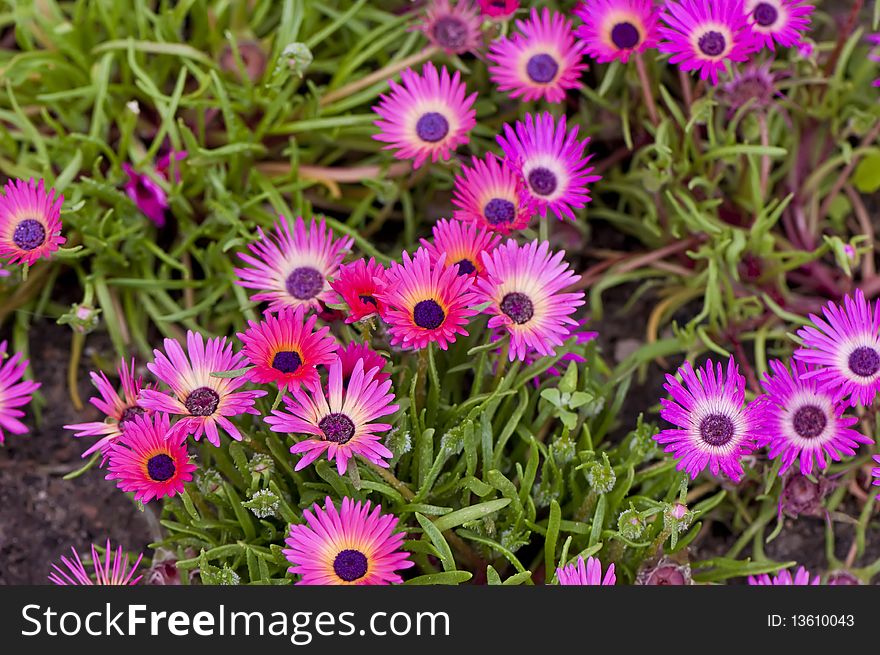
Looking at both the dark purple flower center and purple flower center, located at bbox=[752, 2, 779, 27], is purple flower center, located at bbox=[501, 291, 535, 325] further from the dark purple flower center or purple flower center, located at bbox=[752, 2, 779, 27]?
purple flower center, located at bbox=[752, 2, 779, 27]

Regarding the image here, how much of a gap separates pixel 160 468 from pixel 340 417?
27 centimetres

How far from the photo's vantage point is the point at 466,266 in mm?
1648

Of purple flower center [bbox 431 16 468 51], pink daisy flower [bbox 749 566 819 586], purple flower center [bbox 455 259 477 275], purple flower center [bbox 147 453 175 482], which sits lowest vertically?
pink daisy flower [bbox 749 566 819 586]

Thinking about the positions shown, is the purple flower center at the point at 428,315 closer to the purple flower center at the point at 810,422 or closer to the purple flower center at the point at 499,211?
the purple flower center at the point at 499,211

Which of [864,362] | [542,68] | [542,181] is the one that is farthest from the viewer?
[542,68]

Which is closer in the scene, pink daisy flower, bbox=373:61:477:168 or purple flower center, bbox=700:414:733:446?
purple flower center, bbox=700:414:733:446

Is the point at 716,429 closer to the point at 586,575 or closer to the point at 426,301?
the point at 586,575

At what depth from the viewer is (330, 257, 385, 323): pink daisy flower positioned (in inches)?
59.5

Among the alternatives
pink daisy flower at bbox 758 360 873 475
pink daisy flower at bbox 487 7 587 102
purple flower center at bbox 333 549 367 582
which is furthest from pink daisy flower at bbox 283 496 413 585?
pink daisy flower at bbox 487 7 587 102

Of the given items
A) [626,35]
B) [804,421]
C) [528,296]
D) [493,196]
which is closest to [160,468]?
[528,296]

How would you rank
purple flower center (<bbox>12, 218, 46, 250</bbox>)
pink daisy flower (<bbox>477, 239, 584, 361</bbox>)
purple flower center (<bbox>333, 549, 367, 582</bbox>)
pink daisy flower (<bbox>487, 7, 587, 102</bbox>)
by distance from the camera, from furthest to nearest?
pink daisy flower (<bbox>487, 7, 587, 102</bbox>)
purple flower center (<bbox>12, 218, 46, 250</bbox>)
pink daisy flower (<bbox>477, 239, 584, 361</bbox>)
purple flower center (<bbox>333, 549, 367, 582</bbox>)

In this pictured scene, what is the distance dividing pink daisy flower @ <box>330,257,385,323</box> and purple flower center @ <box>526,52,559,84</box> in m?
0.61

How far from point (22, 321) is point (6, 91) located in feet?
1.62

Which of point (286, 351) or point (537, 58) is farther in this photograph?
point (537, 58)
